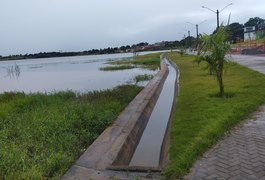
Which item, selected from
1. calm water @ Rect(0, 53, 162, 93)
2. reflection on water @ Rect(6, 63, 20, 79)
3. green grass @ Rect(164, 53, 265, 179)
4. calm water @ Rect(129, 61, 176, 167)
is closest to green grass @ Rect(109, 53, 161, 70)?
calm water @ Rect(0, 53, 162, 93)

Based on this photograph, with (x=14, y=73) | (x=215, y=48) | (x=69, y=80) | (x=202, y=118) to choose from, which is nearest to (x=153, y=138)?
(x=202, y=118)

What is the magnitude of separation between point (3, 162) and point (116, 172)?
193cm

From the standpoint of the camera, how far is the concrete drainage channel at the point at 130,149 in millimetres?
5992

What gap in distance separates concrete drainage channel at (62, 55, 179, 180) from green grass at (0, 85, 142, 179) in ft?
1.05

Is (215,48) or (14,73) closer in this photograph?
(215,48)

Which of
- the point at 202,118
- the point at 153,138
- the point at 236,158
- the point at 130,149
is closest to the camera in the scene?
the point at 236,158

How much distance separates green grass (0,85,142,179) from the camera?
19.8 ft

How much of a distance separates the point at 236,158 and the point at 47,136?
13.7 ft

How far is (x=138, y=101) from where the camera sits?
44.7 ft

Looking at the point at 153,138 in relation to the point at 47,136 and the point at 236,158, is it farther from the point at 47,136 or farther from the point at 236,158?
the point at 236,158

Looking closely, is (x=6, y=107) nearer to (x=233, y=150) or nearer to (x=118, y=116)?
(x=118, y=116)

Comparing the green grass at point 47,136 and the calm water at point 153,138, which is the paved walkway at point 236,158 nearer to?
the calm water at point 153,138

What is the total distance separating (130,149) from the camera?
828cm

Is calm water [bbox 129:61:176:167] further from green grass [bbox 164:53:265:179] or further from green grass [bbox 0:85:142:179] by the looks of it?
green grass [bbox 0:85:142:179]
